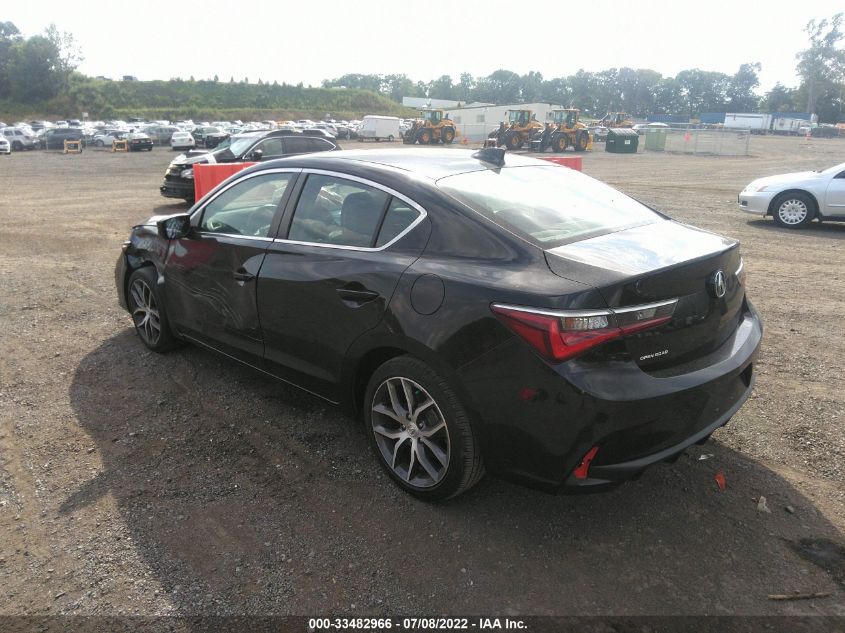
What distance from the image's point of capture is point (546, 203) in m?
3.36

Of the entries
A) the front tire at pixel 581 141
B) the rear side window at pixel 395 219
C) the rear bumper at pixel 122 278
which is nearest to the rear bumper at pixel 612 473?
the rear side window at pixel 395 219

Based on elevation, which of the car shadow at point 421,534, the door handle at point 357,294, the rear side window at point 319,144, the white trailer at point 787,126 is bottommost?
the car shadow at point 421,534

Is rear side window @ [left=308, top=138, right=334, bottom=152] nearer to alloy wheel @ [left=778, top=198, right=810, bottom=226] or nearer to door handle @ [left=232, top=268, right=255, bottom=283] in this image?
alloy wheel @ [left=778, top=198, right=810, bottom=226]

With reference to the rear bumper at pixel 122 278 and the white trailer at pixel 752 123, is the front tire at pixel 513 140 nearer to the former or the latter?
the rear bumper at pixel 122 278

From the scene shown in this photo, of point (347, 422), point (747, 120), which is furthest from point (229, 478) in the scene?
point (747, 120)

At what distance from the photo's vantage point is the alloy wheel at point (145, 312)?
4914 mm

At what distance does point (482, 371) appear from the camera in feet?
8.67

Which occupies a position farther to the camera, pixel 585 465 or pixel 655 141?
pixel 655 141

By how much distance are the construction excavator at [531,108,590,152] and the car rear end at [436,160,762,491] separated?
1549 inches

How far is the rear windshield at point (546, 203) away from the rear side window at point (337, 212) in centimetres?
41

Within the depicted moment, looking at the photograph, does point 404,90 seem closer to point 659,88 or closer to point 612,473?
point 659,88

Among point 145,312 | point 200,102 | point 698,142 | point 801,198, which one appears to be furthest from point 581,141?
point 200,102

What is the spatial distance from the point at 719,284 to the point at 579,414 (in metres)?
1.03

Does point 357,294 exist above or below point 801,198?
below
